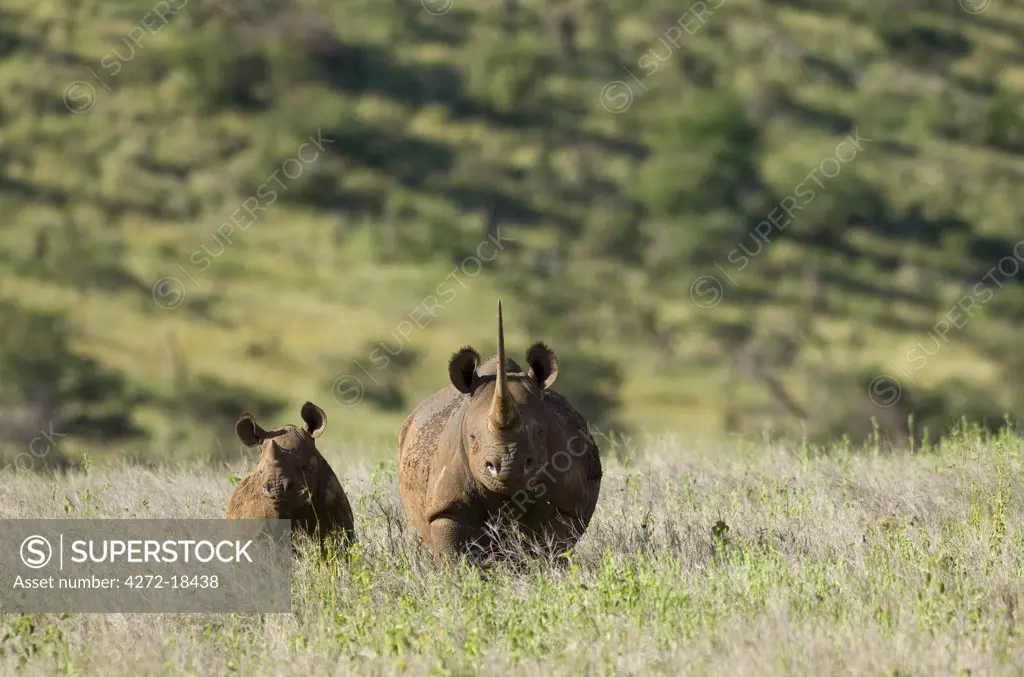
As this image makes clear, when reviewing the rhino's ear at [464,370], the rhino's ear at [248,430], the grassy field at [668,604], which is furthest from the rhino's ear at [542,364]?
the rhino's ear at [248,430]

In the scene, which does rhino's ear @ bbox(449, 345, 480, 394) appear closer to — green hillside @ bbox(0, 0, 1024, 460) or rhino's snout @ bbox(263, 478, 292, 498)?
rhino's snout @ bbox(263, 478, 292, 498)

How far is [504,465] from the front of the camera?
8227 mm

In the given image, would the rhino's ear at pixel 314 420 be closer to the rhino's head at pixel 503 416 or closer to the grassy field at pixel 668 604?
the grassy field at pixel 668 604

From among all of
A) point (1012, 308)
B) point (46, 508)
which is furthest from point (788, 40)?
point (46, 508)

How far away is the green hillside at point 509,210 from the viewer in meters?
53.8

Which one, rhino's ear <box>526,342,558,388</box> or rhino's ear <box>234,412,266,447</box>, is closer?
rhino's ear <box>526,342,558,388</box>

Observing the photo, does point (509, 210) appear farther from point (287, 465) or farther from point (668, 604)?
point (668, 604)

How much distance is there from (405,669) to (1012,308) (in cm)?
5921

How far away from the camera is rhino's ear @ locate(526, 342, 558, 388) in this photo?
29.6ft

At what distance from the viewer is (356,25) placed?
86.4m

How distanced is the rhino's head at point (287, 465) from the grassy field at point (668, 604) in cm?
49

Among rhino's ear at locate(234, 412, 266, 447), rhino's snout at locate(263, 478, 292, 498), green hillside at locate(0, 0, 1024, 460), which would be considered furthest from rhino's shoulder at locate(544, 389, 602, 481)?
green hillside at locate(0, 0, 1024, 460)

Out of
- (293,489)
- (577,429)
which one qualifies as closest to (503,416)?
(577,429)

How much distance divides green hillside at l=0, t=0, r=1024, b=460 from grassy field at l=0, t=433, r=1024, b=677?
116 feet
